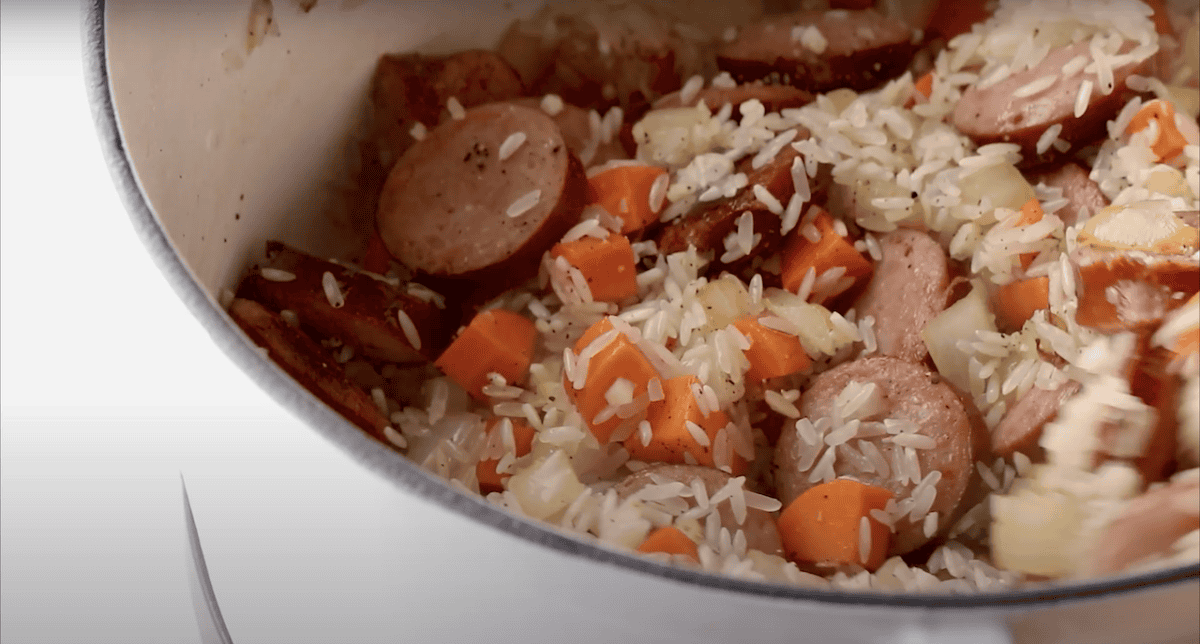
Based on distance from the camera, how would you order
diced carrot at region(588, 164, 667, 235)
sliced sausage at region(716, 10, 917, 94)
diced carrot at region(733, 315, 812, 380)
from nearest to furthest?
diced carrot at region(733, 315, 812, 380) → diced carrot at region(588, 164, 667, 235) → sliced sausage at region(716, 10, 917, 94)

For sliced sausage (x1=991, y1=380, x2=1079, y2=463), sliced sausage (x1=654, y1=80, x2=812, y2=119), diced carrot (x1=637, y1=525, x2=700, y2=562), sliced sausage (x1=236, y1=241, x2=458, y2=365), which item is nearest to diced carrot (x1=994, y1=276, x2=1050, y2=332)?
sliced sausage (x1=991, y1=380, x2=1079, y2=463)

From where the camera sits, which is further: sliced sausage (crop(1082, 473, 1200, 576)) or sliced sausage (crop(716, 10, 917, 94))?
sliced sausage (crop(716, 10, 917, 94))

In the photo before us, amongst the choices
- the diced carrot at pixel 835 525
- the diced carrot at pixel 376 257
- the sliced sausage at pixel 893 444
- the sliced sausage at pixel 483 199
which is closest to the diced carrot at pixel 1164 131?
the sliced sausage at pixel 893 444

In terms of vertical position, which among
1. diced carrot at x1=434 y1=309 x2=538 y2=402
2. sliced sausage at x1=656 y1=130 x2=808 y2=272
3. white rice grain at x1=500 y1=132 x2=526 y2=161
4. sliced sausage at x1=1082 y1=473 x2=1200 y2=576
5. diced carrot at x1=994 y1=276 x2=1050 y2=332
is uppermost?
white rice grain at x1=500 y1=132 x2=526 y2=161

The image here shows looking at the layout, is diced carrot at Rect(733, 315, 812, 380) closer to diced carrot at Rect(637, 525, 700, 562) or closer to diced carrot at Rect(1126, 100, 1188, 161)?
diced carrot at Rect(637, 525, 700, 562)

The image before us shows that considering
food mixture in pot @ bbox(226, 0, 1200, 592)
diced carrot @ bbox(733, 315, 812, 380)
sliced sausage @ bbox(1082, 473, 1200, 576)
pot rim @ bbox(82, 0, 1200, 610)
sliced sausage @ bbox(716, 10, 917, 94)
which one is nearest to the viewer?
pot rim @ bbox(82, 0, 1200, 610)

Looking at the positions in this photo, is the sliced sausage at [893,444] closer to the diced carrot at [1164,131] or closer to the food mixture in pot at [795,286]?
the food mixture in pot at [795,286]

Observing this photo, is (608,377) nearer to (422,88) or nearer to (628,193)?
(628,193)
